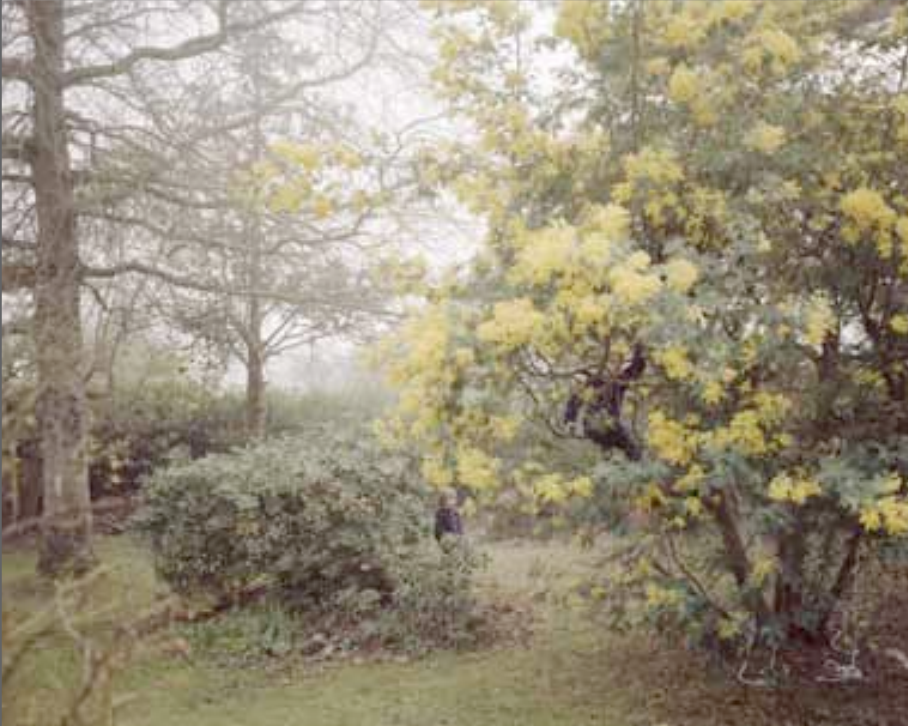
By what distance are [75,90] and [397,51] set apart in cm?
329

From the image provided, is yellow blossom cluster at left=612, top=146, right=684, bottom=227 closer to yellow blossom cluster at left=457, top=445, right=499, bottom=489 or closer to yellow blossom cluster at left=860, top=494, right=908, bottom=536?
yellow blossom cluster at left=457, top=445, right=499, bottom=489

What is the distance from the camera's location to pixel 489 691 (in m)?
7.04

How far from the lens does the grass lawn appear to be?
252 inches

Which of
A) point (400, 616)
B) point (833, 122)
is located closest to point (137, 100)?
point (400, 616)

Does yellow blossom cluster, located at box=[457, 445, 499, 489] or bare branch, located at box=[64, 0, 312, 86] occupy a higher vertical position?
bare branch, located at box=[64, 0, 312, 86]

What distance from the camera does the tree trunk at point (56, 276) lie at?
862 centimetres

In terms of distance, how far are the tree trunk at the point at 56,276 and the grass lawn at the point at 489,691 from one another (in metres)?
1.50

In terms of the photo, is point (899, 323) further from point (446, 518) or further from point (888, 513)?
point (446, 518)

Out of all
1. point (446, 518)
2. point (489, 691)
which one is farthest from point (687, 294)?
point (446, 518)

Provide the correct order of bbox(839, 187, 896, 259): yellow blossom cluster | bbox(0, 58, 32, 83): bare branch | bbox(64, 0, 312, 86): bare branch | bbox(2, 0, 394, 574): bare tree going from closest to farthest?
bbox(839, 187, 896, 259): yellow blossom cluster → bbox(0, 58, 32, 83): bare branch → bbox(2, 0, 394, 574): bare tree → bbox(64, 0, 312, 86): bare branch

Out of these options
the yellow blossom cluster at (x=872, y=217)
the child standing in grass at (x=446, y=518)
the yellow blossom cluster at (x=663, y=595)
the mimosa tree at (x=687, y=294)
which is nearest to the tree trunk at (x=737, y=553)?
the mimosa tree at (x=687, y=294)

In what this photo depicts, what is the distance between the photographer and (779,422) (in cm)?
531

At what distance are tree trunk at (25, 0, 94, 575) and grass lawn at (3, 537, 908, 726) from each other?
1496 millimetres

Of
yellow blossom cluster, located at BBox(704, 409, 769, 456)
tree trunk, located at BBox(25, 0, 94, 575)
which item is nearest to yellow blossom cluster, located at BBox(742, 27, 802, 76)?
yellow blossom cluster, located at BBox(704, 409, 769, 456)
